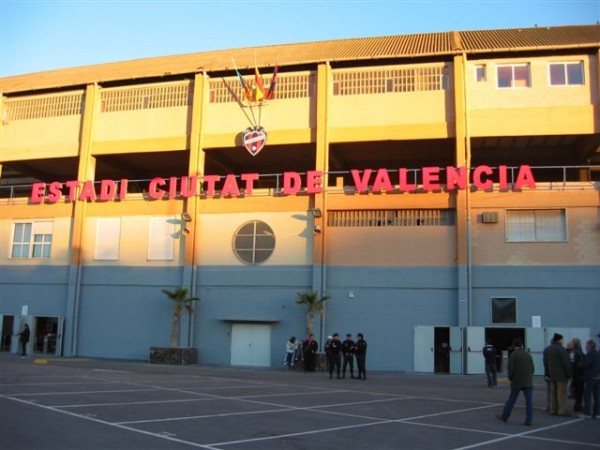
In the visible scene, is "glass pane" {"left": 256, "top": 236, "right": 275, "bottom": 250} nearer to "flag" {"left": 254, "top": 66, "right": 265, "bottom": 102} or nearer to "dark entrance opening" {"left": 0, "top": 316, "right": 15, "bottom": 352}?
"flag" {"left": 254, "top": 66, "right": 265, "bottom": 102}

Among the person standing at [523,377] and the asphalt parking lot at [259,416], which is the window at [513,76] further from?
the person standing at [523,377]

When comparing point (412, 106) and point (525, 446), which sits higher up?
point (412, 106)

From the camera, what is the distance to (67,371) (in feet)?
70.9

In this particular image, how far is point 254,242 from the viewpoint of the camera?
28.6m

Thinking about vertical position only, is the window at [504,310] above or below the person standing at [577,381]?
above

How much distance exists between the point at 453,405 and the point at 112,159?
81.8 ft

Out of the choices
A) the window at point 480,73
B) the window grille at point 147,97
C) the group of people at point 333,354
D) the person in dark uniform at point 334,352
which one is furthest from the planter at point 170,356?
the window at point 480,73

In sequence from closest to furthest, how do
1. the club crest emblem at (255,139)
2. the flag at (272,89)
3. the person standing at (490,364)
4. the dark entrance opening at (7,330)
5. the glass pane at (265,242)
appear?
the person standing at (490,364), the glass pane at (265,242), the club crest emblem at (255,139), the flag at (272,89), the dark entrance opening at (7,330)

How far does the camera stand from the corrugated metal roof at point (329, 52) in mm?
28316

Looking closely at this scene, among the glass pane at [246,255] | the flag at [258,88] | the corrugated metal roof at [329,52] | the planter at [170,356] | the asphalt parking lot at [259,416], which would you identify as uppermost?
the corrugated metal roof at [329,52]

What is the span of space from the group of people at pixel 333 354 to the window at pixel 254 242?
4.33 m

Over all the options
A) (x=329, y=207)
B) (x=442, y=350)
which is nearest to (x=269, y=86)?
(x=329, y=207)

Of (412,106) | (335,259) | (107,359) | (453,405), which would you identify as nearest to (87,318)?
(107,359)

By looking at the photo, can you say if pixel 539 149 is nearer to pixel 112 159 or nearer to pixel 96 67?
pixel 112 159
